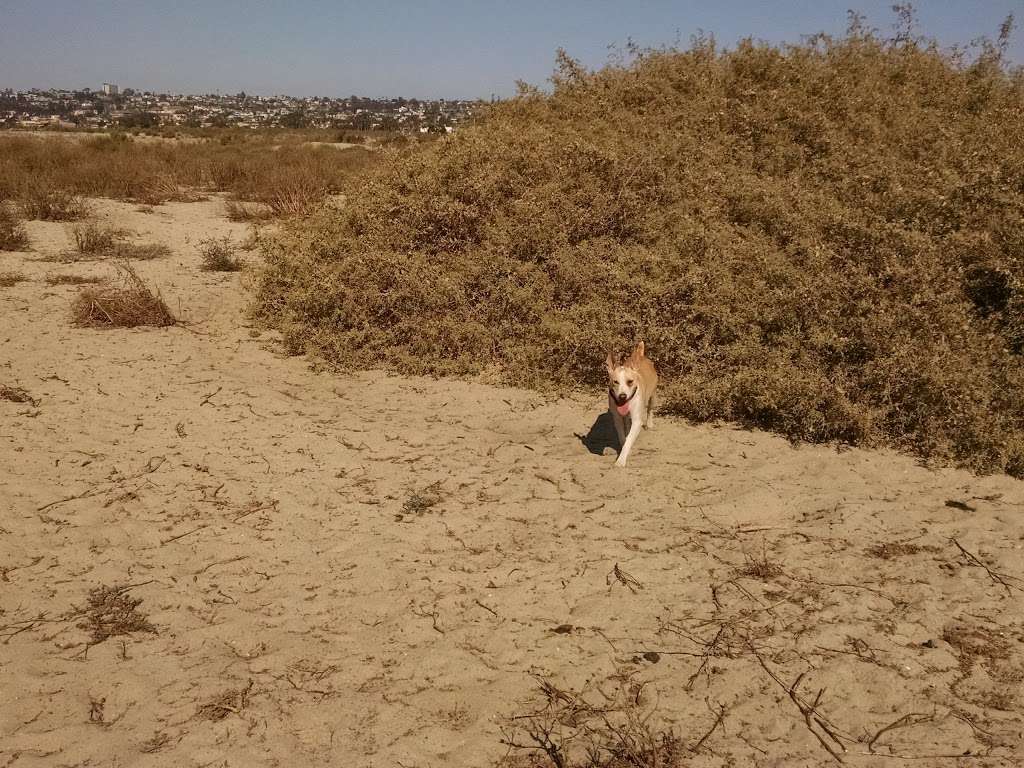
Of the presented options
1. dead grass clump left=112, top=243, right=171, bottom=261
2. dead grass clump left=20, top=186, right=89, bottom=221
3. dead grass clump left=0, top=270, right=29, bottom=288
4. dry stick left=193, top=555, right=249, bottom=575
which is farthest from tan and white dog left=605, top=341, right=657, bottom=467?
dead grass clump left=20, top=186, right=89, bottom=221

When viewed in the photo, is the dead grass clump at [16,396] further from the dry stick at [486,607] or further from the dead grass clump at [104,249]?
the dead grass clump at [104,249]

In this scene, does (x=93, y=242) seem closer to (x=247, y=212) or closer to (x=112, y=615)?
(x=247, y=212)

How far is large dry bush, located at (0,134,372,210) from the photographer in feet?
40.7

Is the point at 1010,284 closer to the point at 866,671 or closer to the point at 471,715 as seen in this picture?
the point at 866,671

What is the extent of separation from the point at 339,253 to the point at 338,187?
7447 mm

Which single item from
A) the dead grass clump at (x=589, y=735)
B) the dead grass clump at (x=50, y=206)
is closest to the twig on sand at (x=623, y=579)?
the dead grass clump at (x=589, y=735)

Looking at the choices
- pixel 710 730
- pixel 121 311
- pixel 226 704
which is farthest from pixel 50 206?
pixel 710 730

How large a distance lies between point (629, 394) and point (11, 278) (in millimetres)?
7954

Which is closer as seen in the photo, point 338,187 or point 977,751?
point 977,751

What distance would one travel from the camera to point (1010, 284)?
5.36 m

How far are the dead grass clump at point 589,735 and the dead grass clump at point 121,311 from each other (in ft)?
20.3

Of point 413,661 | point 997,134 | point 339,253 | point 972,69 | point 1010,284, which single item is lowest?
point 413,661

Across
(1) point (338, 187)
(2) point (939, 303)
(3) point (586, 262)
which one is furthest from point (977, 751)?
(1) point (338, 187)

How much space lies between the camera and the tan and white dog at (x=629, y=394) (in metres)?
4.44
